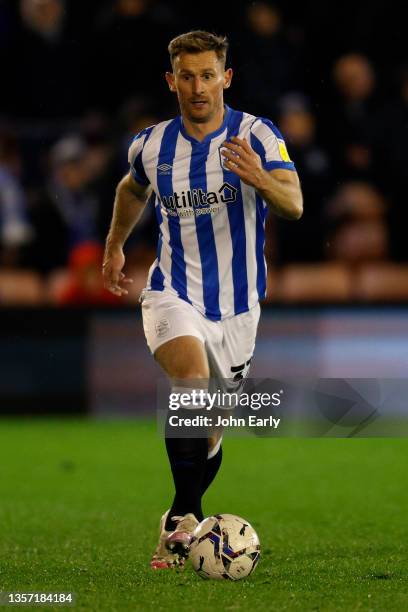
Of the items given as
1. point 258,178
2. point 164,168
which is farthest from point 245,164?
point 164,168

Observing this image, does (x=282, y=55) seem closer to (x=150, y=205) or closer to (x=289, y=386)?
(x=150, y=205)

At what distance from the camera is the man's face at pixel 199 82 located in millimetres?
5117

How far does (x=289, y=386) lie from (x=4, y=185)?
298 cm

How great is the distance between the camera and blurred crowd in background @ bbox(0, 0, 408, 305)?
1070cm

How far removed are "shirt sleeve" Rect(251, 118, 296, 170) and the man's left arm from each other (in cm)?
17

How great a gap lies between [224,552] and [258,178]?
1.39 m

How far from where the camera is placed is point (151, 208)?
10484mm

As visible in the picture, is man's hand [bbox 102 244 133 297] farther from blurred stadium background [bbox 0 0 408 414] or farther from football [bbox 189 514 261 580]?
blurred stadium background [bbox 0 0 408 414]

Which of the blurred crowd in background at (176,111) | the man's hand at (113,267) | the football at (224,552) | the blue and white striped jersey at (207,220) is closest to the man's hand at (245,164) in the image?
the blue and white striped jersey at (207,220)

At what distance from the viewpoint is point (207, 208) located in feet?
17.3

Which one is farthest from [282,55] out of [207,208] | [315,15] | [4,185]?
[207,208]

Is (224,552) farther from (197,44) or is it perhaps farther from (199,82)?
(197,44)

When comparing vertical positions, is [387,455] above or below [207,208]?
below

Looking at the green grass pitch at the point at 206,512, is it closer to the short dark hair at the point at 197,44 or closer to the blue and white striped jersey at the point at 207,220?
the blue and white striped jersey at the point at 207,220
